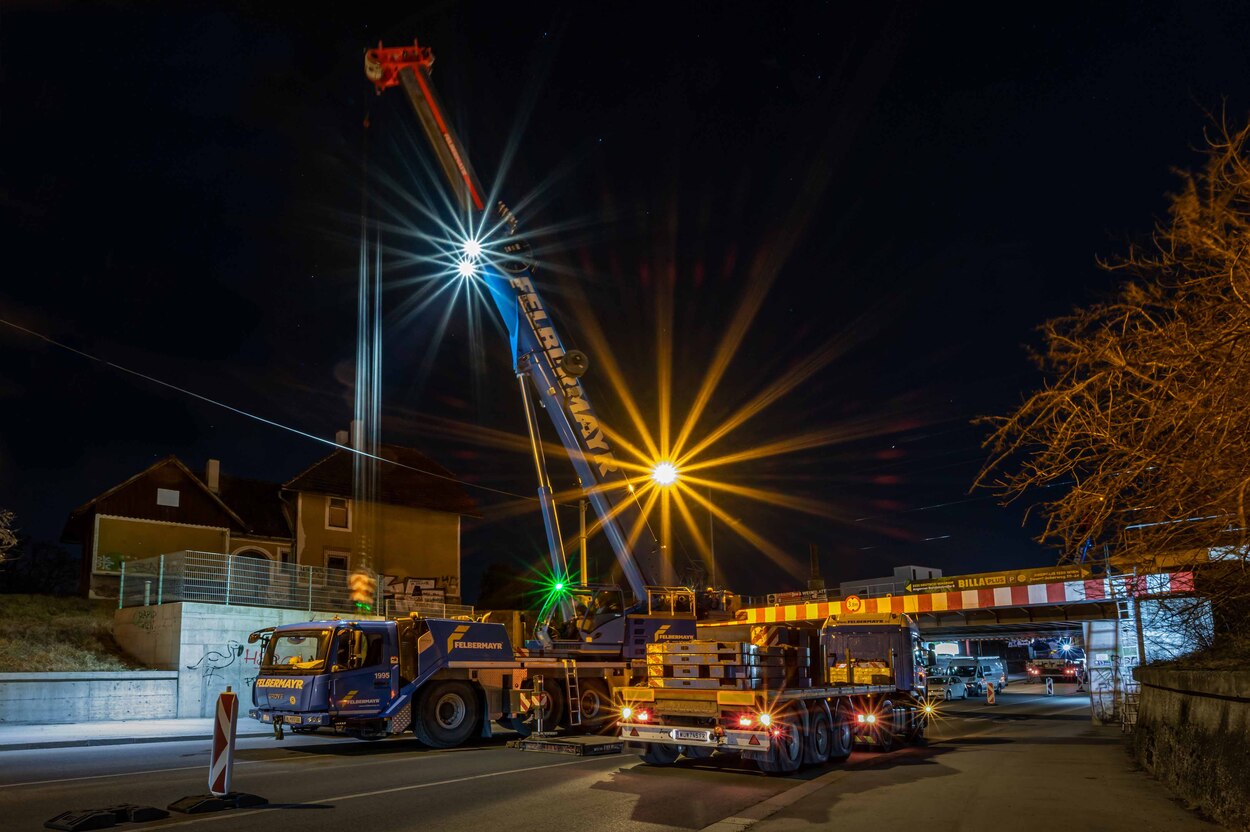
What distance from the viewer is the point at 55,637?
23.6 meters

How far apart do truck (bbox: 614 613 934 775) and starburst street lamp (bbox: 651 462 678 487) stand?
25.5 ft

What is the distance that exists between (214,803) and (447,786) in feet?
9.31

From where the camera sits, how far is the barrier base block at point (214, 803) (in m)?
9.38

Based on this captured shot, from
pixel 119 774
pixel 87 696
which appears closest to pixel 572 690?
pixel 119 774

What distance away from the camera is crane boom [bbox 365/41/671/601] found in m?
21.1

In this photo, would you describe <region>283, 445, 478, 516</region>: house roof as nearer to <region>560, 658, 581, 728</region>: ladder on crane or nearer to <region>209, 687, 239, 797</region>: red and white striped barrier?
<region>560, 658, 581, 728</region>: ladder on crane

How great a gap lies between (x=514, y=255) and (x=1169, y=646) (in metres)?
15.7

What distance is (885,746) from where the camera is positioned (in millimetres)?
16781

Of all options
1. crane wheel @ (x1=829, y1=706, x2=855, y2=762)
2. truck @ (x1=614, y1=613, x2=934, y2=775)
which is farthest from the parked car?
truck @ (x1=614, y1=613, x2=934, y2=775)

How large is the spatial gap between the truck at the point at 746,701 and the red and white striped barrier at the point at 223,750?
537cm

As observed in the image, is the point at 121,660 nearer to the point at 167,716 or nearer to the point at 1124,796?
the point at 167,716

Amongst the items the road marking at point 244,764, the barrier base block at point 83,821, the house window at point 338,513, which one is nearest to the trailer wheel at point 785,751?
the road marking at point 244,764

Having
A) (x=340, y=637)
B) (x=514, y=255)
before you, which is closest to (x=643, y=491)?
(x=514, y=255)

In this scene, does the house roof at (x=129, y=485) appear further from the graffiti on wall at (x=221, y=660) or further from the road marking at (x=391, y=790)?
the road marking at (x=391, y=790)
